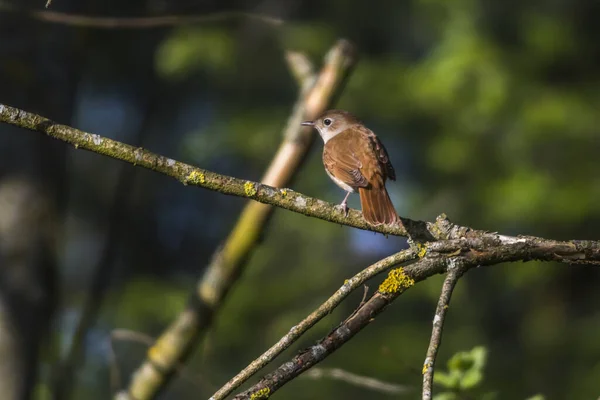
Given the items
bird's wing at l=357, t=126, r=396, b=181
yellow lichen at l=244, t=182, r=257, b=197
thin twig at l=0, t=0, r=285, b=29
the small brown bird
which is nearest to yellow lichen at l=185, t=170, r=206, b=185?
yellow lichen at l=244, t=182, r=257, b=197

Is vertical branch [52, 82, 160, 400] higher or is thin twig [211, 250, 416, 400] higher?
vertical branch [52, 82, 160, 400]

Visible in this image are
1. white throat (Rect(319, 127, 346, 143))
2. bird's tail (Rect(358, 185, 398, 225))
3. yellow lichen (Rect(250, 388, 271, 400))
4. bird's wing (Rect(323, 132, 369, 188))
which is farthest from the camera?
white throat (Rect(319, 127, 346, 143))

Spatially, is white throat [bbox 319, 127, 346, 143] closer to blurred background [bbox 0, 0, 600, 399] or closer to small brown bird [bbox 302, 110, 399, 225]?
small brown bird [bbox 302, 110, 399, 225]

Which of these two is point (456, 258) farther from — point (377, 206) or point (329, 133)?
point (329, 133)

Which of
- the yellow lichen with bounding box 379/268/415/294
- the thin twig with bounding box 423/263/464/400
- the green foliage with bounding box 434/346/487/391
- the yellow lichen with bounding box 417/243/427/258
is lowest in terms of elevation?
the thin twig with bounding box 423/263/464/400

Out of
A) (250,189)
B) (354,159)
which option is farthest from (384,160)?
(250,189)

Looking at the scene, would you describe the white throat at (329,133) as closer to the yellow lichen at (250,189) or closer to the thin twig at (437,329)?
the yellow lichen at (250,189)

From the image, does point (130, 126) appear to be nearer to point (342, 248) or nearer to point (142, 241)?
point (142, 241)
